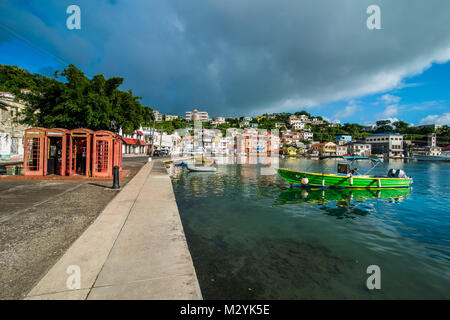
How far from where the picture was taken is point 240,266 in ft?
18.7

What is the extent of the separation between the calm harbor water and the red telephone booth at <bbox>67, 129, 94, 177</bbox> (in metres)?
9.13

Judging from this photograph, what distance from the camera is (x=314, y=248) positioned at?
23.5 feet

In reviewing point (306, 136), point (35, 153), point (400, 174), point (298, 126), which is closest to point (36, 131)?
point (35, 153)

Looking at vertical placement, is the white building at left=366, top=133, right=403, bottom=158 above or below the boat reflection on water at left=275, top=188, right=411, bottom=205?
above

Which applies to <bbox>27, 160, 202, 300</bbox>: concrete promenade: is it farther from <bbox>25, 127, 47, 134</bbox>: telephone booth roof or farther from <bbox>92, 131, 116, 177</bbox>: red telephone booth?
<bbox>25, 127, 47, 134</bbox>: telephone booth roof

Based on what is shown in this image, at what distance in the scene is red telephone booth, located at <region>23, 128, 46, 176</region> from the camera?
49.5ft

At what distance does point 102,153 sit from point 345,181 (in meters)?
21.0

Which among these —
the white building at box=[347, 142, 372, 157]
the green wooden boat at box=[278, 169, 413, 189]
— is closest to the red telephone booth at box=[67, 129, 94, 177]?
the green wooden boat at box=[278, 169, 413, 189]

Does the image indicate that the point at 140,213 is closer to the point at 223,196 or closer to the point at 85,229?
the point at 85,229

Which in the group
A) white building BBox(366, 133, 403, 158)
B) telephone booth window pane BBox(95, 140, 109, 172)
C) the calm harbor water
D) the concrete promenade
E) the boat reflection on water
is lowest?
the calm harbor water

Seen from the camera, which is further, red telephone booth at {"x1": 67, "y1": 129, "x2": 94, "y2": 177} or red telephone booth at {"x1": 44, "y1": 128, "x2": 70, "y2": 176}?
red telephone booth at {"x1": 67, "y1": 129, "x2": 94, "y2": 177}

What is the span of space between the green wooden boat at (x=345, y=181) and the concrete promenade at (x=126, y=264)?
15.3 meters
